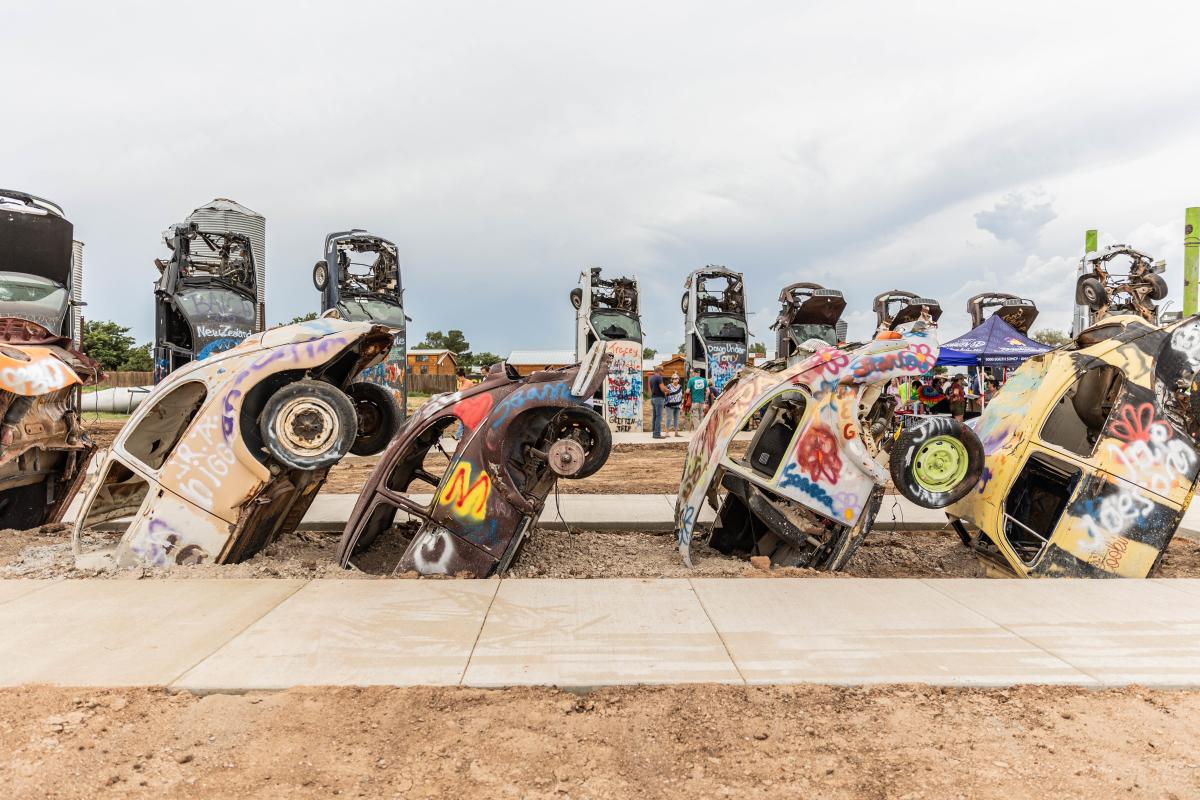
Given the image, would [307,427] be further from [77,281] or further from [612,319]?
[612,319]

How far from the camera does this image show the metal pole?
17.4 m

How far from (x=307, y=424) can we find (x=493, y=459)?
54.9 inches

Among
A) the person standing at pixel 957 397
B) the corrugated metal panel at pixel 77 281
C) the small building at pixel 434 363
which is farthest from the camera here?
the small building at pixel 434 363

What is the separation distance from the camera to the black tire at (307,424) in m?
5.55

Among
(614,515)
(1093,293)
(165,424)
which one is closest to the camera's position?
(165,424)

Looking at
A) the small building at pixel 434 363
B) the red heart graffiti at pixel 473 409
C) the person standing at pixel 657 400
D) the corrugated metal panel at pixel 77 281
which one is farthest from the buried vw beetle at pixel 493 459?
the small building at pixel 434 363

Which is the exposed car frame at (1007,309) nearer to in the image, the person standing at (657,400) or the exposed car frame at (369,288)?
the person standing at (657,400)

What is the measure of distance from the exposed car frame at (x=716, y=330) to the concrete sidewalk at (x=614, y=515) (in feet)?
37.6

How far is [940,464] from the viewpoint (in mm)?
5738

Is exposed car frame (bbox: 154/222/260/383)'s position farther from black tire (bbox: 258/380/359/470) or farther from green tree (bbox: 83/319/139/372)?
green tree (bbox: 83/319/139/372)

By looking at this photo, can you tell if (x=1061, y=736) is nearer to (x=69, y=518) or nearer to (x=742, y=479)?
(x=742, y=479)

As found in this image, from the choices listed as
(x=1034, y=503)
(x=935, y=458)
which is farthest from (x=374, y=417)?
(x=1034, y=503)

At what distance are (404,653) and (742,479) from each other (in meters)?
3.07

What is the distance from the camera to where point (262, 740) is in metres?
3.22
